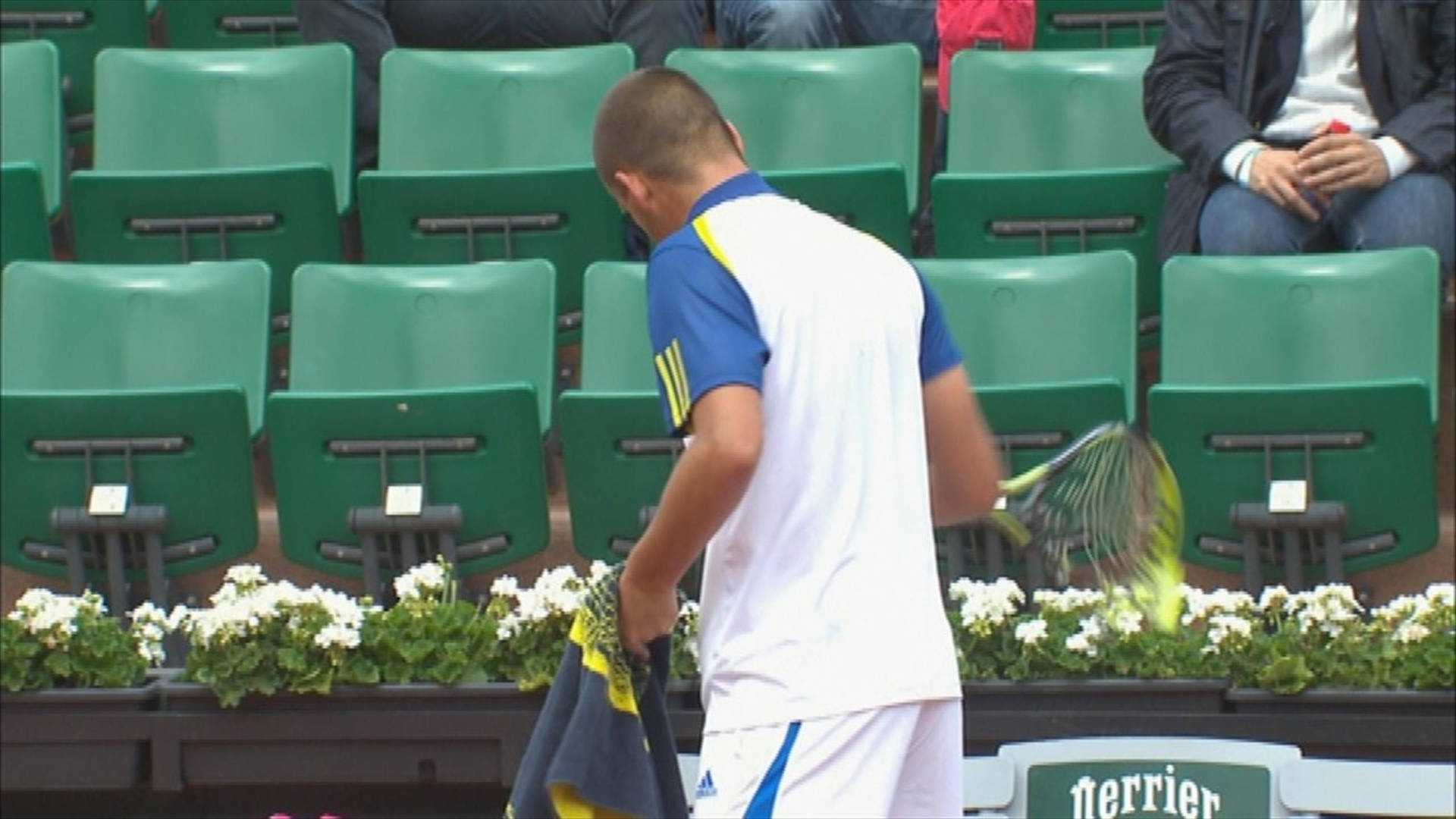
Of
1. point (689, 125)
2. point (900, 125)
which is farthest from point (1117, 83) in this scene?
point (689, 125)

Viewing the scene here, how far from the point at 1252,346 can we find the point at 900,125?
124 cm

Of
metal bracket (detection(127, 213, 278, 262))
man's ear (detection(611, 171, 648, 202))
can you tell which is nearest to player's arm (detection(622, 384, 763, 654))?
man's ear (detection(611, 171, 648, 202))

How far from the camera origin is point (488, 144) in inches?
255

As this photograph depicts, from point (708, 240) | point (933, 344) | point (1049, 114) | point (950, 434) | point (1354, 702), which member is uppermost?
point (708, 240)

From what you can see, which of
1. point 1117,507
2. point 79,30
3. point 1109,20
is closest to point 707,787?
point 1117,507

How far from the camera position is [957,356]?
3070 mm

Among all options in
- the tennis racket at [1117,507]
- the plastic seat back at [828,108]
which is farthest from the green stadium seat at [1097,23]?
the tennis racket at [1117,507]

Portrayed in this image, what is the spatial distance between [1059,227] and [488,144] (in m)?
1.46

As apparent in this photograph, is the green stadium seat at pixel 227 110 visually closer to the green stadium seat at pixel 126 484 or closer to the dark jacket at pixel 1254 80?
the green stadium seat at pixel 126 484

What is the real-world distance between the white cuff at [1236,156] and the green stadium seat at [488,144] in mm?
1352

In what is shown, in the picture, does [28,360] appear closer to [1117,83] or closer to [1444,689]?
[1117,83]

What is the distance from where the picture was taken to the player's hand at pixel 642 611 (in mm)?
2873

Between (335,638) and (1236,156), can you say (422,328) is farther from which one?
(1236,156)

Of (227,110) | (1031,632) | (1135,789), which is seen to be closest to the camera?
(1135,789)
